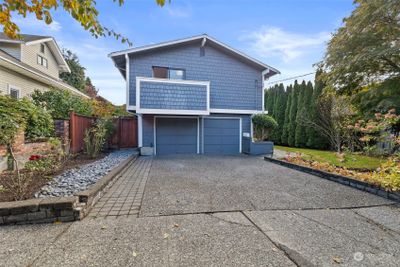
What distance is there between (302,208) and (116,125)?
33.5ft

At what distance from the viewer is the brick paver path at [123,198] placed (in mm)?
3494

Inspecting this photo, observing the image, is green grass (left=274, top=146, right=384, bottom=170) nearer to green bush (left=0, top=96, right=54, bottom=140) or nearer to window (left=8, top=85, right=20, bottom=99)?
green bush (left=0, top=96, right=54, bottom=140)

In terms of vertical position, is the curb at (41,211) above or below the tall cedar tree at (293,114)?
below

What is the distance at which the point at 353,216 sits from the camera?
137 inches

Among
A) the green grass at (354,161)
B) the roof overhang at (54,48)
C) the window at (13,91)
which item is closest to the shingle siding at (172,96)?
the green grass at (354,161)

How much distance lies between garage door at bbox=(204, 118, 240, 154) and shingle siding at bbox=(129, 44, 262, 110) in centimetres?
84

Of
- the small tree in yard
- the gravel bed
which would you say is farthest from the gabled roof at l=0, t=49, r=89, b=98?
the small tree in yard

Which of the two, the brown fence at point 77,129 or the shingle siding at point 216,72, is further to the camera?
the shingle siding at point 216,72

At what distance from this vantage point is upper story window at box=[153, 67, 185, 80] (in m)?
10.8

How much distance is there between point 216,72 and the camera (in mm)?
11469

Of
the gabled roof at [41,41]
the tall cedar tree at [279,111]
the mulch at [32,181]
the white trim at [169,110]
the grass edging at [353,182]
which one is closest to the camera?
the mulch at [32,181]

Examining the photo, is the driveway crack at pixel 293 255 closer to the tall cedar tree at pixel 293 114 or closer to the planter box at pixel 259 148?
the planter box at pixel 259 148

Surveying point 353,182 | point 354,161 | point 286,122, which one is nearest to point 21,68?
point 353,182

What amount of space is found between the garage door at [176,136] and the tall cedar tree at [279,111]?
9.45 metres
